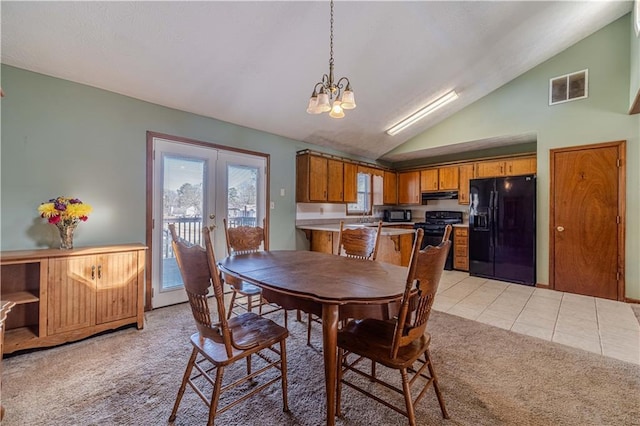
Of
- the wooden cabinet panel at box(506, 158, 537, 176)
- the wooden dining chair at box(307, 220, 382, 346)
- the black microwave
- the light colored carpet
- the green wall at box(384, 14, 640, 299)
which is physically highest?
the green wall at box(384, 14, 640, 299)

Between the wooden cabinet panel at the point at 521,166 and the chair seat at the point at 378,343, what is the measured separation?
4485 millimetres

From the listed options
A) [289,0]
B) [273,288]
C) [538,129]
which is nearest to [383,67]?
[289,0]

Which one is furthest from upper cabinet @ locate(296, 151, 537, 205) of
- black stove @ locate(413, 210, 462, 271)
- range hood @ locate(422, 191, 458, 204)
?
black stove @ locate(413, 210, 462, 271)

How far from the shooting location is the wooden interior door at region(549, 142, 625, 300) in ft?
11.9

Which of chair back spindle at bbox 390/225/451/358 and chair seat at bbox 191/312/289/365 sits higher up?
chair back spindle at bbox 390/225/451/358

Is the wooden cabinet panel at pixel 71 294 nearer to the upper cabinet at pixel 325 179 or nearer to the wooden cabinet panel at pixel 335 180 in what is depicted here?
the upper cabinet at pixel 325 179

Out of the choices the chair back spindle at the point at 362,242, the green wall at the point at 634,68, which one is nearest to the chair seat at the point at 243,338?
the chair back spindle at the point at 362,242

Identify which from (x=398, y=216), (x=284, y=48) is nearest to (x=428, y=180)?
(x=398, y=216)

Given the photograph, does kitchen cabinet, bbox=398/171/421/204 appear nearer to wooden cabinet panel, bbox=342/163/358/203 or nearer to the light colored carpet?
wooden cabinet panel, bbox=342/163/358/203

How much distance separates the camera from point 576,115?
3900 millimetres

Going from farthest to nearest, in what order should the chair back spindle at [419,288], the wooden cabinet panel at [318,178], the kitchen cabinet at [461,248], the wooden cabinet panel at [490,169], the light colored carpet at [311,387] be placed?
the kitchen cabinet at [461,248] → the wooden cabinet panel at [490,169] → the wooden cabinet panel at [318,178] → the light colored carpet at [311,387] → the chair back spindle at [419,288]

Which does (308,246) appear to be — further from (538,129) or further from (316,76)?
(538,129)

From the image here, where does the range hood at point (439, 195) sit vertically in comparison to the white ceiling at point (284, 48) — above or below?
below

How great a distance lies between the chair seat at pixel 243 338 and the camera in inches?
54.7
